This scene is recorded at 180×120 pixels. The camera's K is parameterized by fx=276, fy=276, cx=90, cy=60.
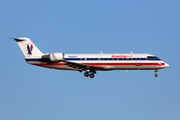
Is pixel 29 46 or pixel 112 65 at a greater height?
pixel 29 46

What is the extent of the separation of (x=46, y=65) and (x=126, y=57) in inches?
574

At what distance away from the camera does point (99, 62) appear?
47.4 metres

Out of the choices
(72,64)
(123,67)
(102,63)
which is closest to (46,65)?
(72,64)

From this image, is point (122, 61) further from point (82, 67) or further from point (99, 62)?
point (82, 67)

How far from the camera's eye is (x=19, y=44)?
170 feet

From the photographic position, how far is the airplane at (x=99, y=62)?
46438 millimetres

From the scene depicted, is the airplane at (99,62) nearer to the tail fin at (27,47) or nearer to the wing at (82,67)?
the wing at (82,67)

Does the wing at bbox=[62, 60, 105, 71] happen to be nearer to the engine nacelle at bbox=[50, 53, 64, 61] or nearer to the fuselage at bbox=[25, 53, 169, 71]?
the fuselage at bbox=[25, 53, 169, 71]

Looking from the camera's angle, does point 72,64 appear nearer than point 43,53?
Yes

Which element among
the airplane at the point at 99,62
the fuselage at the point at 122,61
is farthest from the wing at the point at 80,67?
the fuselage at the point at 122,61

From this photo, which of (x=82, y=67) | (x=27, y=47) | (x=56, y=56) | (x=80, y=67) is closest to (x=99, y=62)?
(x=82, y=67)

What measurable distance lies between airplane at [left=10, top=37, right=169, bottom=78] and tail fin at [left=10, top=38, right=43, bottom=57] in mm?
1335

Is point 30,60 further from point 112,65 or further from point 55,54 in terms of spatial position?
point 112,65

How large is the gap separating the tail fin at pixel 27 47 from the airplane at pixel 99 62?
1335 mm
